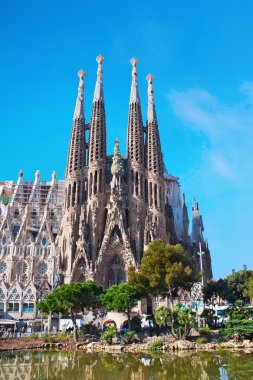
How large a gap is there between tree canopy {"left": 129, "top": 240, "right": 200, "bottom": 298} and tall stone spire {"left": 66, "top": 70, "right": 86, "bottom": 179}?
2662cm

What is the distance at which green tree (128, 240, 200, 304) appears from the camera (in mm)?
34312

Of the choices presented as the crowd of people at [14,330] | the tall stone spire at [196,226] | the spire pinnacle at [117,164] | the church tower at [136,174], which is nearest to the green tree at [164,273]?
the crowd of people at [14,330]

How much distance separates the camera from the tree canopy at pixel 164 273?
34312 mm

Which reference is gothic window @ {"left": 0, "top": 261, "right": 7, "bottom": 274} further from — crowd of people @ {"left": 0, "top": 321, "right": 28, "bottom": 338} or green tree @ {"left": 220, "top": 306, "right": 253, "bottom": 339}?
green tree @ {"left": 220, "top": 306, "right": 253, "bottom": 339}

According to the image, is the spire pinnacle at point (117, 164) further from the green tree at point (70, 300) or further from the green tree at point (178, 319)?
the green tree at point (178, 319)

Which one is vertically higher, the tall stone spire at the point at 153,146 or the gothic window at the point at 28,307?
the tall stone spire at the point at 153,146

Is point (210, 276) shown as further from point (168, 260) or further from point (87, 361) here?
point (87, 361)

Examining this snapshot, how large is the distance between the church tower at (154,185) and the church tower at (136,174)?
40.4 inches

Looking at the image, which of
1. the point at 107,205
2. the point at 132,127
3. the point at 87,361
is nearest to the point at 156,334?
the point at 87,361

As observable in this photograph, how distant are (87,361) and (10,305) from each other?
26.9 metres

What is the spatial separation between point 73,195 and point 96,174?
Answer: 474 centimetres

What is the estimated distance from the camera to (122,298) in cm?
3406

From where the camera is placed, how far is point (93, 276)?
170 feet

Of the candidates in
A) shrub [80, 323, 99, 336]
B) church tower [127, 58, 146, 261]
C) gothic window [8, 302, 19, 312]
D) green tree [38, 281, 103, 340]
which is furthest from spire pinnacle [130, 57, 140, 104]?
shrub [80, 323, 99, 336]
